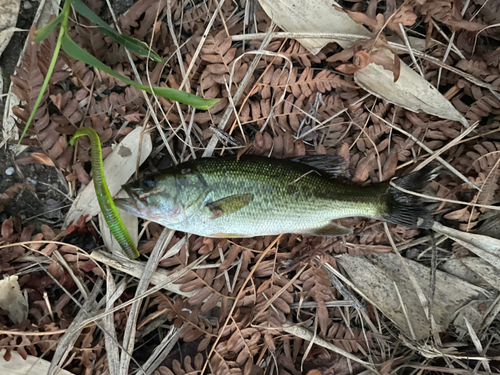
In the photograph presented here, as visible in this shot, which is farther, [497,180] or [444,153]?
[444,153]

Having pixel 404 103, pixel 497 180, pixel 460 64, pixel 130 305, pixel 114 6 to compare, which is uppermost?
pixel 114 6

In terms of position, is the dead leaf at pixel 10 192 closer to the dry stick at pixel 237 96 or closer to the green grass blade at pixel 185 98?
the green grass blade at pixel 185 98

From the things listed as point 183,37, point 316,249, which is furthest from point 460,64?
point 183,37

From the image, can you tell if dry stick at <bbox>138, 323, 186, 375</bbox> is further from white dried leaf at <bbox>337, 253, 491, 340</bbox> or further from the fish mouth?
white dried leaf at <bbox>337, 253, 491, 340</bbox>

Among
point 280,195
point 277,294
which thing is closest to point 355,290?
point 277,294

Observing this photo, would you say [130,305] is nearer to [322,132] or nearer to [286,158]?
[286,158]

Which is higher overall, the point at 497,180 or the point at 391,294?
the point at 497,180

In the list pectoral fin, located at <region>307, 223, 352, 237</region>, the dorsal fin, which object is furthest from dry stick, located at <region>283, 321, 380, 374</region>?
the dorsal fin
